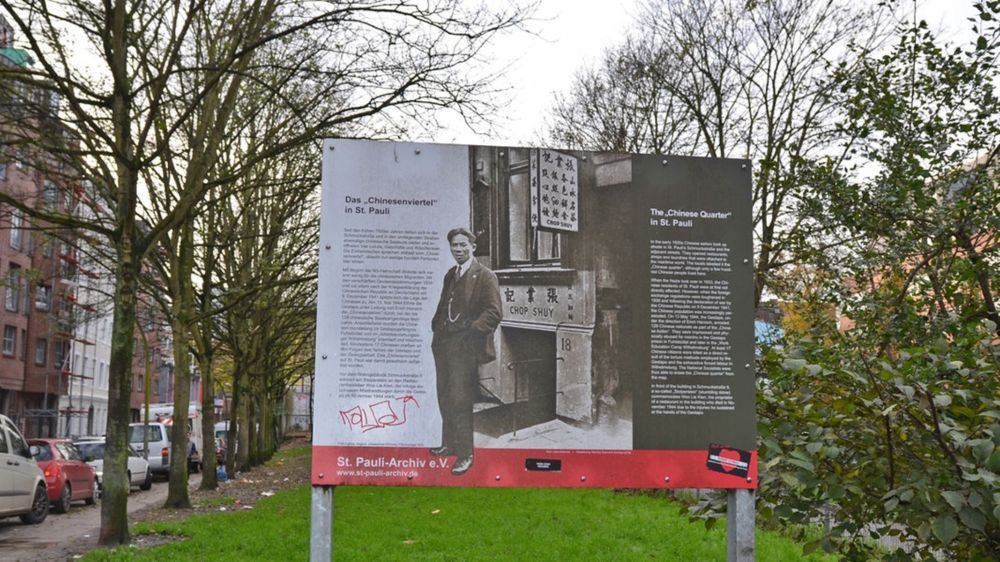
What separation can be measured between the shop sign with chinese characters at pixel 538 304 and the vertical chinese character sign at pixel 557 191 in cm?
30

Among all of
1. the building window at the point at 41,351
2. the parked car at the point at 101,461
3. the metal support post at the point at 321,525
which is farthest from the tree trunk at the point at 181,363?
the building window at the point at 41,351

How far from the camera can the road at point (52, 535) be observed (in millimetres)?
13930

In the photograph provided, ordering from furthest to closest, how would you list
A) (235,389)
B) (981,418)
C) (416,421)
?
(235,389) → (981,418) → (416,421)

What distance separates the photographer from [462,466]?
15.6 feet

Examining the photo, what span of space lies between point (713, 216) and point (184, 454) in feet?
56.3

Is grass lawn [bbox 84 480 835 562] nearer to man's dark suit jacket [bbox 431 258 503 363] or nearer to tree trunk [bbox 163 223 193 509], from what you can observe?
tree trunk [bbox 163 223 193 509]

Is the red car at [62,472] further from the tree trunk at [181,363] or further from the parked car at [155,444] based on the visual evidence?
the parked car at [155,444]

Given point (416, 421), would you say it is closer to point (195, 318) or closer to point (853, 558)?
point (853, 558)

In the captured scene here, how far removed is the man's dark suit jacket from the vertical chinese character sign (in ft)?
1.27

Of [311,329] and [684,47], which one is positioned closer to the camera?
[684,47]

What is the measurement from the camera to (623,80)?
25.2 m

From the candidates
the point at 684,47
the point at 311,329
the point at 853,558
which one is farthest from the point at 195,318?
the point at 311,329

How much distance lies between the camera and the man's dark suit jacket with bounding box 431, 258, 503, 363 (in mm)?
4816

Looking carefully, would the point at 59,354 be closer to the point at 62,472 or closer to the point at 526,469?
the point at 62,472
